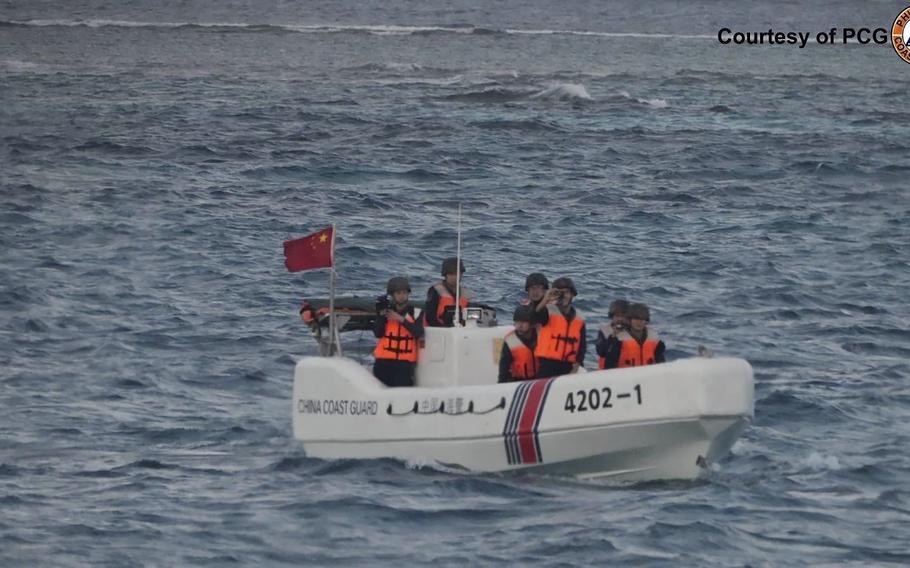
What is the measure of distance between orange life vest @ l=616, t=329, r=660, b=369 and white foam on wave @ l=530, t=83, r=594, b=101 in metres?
38.0

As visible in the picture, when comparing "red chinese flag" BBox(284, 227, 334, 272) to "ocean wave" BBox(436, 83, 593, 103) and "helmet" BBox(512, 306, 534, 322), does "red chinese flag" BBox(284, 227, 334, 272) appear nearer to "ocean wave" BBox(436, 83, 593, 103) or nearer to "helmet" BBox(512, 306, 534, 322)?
"helmet" BBox(512, 306, 534, 322)

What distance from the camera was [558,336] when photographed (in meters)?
15.9

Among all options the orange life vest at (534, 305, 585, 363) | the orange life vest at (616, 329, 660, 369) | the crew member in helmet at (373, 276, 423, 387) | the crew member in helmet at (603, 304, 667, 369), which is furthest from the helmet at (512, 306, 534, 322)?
the crew member in helmet at (373, 276, 423, 387)

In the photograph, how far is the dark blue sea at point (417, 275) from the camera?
572 inches

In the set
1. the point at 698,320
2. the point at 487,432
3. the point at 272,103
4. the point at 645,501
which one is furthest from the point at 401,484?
the point at 272,103

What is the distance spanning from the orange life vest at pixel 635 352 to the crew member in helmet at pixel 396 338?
198 cm

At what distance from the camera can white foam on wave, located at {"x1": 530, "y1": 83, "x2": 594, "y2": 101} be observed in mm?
53938

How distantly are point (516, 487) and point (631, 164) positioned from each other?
2538cm

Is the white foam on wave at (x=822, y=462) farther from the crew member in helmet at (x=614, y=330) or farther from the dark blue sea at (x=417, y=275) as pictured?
the crew member in helmet at (x=614, y=330)

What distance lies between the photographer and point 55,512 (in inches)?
586

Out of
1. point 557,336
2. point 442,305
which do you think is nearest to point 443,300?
point 442,305

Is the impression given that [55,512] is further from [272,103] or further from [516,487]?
[272,103]

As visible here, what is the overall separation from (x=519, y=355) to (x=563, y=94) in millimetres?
38856

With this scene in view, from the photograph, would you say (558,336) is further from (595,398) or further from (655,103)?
(655,103)
